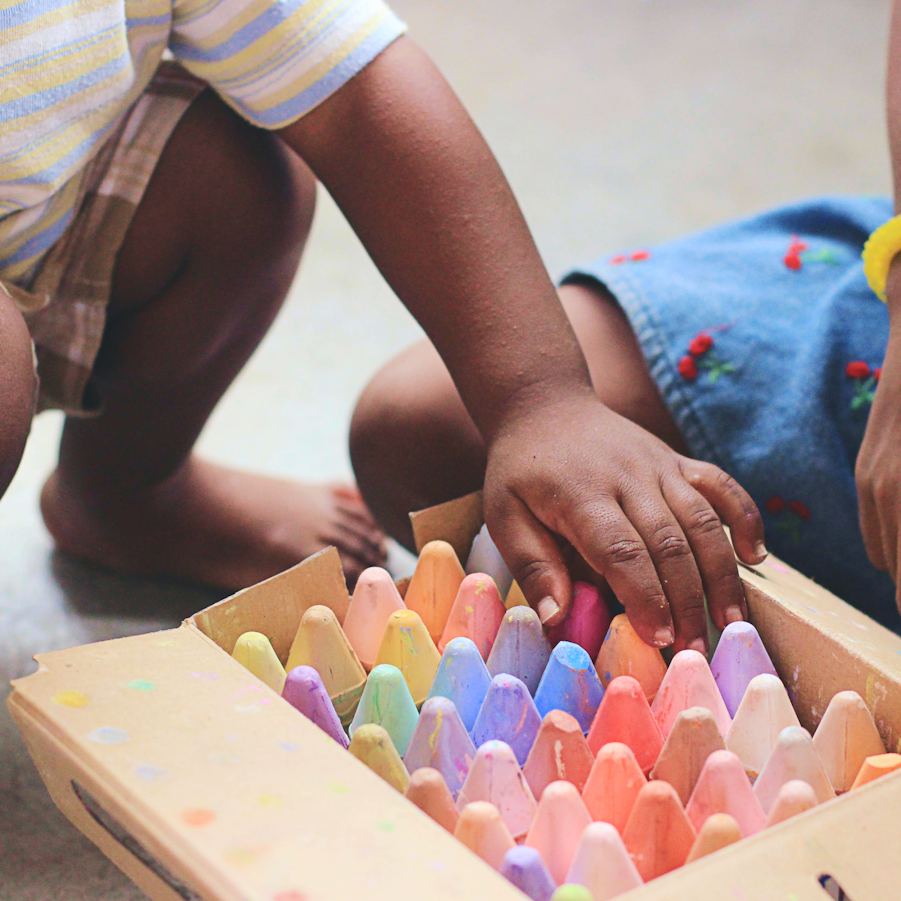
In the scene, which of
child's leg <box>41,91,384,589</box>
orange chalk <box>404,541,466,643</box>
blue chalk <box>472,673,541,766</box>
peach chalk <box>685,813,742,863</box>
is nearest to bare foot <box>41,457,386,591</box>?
child's leg <box>41,91,384,589</box>

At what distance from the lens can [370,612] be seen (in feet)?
1.75

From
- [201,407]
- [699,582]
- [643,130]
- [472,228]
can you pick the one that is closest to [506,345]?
[472,228]

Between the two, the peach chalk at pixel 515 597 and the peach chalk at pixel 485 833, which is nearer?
the peach chalk at pixel 485 833

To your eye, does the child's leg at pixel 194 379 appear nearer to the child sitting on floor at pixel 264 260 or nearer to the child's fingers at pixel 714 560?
the child sitting on floor at pixel 264 260

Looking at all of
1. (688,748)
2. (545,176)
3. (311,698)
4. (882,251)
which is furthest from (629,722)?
(545,176)

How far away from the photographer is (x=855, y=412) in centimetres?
69

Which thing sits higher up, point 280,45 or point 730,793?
point 280,45

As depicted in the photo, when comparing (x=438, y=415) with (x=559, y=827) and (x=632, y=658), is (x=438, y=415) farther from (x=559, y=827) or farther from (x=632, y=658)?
(x=559, y=827)

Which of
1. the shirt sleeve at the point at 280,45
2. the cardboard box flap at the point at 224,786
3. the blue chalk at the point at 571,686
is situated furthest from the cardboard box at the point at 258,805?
the shirt sleeve at the point at 280,45

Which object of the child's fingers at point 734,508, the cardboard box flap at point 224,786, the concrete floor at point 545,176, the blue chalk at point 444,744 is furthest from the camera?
the concrete floor at point 545,176

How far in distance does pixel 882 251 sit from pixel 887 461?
13 centimetres

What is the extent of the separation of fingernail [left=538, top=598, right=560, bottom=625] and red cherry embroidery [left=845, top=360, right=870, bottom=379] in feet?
1.00

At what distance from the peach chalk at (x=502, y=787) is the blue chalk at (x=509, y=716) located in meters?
0.04

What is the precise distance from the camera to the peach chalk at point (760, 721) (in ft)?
1.51
